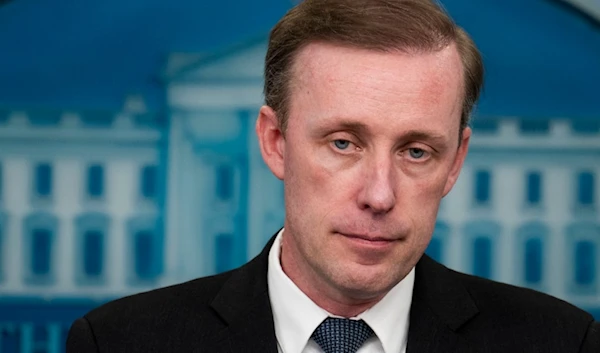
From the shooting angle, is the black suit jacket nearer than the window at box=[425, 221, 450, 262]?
Yes

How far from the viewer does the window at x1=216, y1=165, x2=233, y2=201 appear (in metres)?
3.26

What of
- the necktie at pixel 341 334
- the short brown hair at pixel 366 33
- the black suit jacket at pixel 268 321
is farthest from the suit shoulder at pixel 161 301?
the short brown hair at pixel 366 33

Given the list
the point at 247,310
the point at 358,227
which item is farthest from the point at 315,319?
the point at 358,227

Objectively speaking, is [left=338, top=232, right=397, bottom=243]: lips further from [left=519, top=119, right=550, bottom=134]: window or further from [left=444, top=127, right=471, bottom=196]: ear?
[left=519, top=119, right=550, bottom=134]: window

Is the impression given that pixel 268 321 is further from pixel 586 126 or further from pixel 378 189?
pixel 586 126

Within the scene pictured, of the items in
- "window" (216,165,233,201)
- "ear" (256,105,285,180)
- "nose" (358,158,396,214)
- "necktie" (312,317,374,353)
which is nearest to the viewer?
"nose" (358,158,396,214)

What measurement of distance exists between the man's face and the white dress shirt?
0.07 m

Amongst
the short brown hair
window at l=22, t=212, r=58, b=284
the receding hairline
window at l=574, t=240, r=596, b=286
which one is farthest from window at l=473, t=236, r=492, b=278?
window at l=22, t=212, r=58, b=284

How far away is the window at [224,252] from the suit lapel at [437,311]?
1.09 m

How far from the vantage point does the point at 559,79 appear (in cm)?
330

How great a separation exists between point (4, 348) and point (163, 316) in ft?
4.39

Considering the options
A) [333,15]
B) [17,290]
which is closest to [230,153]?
[17,290]

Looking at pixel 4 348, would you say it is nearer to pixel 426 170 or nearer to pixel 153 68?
pixel 153 68

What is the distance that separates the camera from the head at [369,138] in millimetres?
1941
